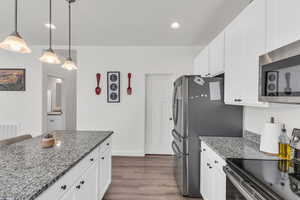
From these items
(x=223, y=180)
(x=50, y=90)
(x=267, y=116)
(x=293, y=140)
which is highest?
(x=50, y=90)

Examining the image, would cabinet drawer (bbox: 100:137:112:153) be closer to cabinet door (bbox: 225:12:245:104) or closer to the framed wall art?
cabinet door (bbox: 225:12:245:104)

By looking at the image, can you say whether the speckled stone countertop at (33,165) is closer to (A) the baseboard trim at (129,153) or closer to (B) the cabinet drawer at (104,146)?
(B) the cabinet drawer at (104,146)

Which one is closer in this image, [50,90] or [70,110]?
[50,90]

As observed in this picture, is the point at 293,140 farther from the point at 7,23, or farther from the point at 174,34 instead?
the point at 7,23

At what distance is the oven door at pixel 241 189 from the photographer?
2.82 feet

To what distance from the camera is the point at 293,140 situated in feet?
4.31

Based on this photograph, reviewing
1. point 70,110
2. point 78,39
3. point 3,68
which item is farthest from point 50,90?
point 78,39

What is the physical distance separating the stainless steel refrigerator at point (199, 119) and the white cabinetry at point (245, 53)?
0.77 feet

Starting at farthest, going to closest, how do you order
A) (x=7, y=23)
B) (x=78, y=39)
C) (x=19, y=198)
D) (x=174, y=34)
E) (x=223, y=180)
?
(x=78, y=39), (x=174, y=34), (x=7, y=23), (x=223, y=180), (x=19, y=198)

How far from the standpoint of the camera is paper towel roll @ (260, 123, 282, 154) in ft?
4.62

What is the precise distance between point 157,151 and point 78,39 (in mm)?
3208

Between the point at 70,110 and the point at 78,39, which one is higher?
the point at 78,39

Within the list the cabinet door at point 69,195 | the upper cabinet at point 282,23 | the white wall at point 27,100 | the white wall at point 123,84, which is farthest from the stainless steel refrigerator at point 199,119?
the white wall at point 27,100

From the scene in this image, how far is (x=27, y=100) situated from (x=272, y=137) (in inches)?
190
